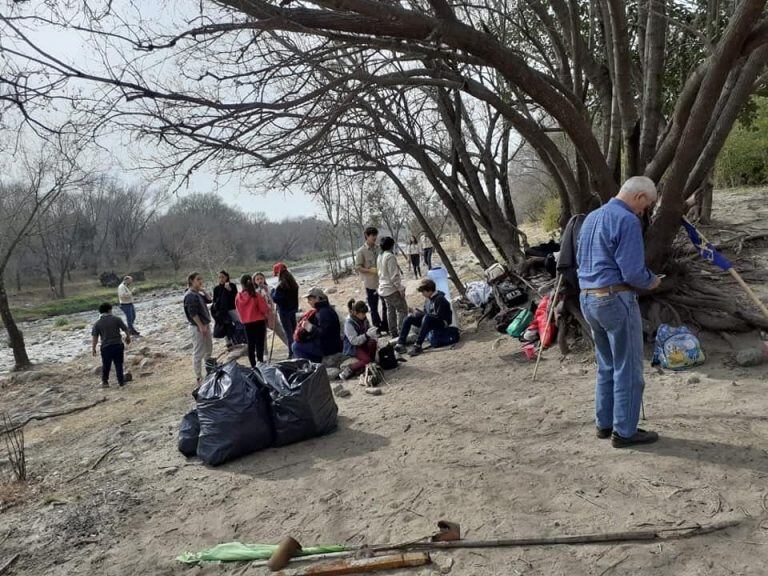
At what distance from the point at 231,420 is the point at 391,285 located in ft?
13.3

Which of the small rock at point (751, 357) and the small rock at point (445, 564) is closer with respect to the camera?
the small rock at point (445, 564)

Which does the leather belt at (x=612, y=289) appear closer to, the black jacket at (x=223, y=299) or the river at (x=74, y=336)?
the black jacket at (x=223, y=299)

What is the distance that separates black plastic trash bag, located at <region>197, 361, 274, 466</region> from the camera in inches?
174

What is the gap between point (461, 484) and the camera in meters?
3.40

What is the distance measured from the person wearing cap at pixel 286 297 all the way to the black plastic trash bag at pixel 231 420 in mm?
3065

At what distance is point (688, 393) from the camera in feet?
14.0

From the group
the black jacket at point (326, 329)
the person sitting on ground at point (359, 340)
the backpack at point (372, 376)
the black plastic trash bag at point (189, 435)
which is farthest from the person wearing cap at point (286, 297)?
the black plastic trash bag at point (189, 435)

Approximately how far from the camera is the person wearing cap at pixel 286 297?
7.81 meters

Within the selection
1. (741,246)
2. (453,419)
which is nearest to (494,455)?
(453,419)

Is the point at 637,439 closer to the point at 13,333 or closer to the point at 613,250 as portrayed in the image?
the point at 613,250

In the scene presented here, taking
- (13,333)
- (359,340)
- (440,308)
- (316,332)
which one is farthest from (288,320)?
(13,333)

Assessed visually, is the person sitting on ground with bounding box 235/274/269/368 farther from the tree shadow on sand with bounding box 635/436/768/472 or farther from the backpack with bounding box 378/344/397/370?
the tree shadow on sand with bounding box 635/436/768/472

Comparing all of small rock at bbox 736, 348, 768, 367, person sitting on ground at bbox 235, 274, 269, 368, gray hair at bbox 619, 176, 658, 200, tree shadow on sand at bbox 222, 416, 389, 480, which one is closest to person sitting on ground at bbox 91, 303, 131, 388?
person sitting on ground at bbox 235, 274, 269, 368

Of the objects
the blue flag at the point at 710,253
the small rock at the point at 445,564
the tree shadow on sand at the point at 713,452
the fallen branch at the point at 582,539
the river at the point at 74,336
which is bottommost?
the river at the point at 74,336
